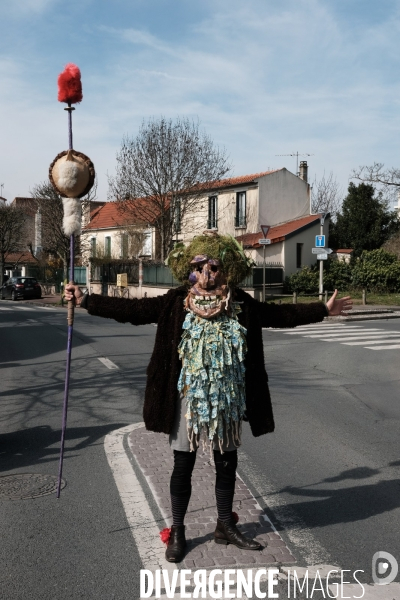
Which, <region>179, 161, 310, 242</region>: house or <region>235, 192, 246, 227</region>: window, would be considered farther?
<region>235, 192, 246, 227</region>: window

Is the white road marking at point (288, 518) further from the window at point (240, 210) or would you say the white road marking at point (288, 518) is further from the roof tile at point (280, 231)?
the window at point (240, 210)

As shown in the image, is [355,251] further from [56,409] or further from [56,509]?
[56,509]

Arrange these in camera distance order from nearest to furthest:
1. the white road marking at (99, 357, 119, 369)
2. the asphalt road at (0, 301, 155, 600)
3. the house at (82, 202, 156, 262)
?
the asphalt road at (0, 301, 155, 600), the white road marking at (99, 357, 119, 369), the house at (82, 202, 156, 262)

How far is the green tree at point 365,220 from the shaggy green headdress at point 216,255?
117ft

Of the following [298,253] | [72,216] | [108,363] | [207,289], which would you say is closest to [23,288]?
[298,253]

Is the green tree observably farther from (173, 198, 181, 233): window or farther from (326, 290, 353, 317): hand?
(326, 290, 353, 317): hand

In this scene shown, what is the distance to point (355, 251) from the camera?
3859cm

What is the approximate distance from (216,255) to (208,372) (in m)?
0.68

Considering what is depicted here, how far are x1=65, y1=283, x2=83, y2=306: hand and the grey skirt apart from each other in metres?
0.93

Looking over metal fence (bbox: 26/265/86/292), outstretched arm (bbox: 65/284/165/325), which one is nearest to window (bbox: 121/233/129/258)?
metal fence (bbox: 26/265/86/292)

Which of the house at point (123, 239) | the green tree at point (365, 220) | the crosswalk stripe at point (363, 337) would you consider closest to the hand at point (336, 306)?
the crosswalk stripe at point (363, 337)

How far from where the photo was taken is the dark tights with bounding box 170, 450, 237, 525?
380 centimetres

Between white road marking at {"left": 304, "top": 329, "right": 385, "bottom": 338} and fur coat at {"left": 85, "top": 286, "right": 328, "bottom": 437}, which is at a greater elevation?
fur coat at {"left": 85, "top": 286, "right": 328, "bottom": 437}

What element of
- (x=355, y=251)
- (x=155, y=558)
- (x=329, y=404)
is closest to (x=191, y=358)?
(x=155, y=558)
